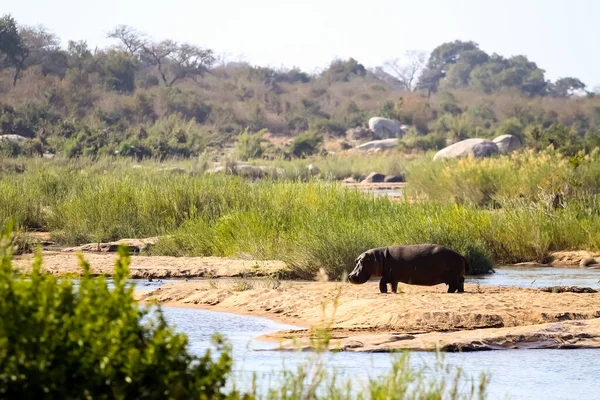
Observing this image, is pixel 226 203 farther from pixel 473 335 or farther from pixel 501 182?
pixel 473 335

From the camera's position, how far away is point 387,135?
57625mm

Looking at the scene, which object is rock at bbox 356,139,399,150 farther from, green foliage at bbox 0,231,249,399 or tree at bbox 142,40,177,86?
green foliage at bbox 0,231,249,399

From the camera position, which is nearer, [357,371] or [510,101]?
[357,371]

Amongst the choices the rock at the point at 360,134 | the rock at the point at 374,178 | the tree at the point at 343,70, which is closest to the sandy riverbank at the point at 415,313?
the rock at the point at 374,178

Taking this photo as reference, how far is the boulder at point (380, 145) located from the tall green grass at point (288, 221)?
1167 inches

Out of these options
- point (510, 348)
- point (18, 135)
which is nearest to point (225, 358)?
point (510, 348)

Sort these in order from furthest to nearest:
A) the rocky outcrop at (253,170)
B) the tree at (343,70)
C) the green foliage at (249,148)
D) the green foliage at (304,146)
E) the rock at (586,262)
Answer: the tree at (343,70) < the green foliage at (304,146) < the green foliage at (249,148) < the rocky outcrop at (253,170) < the rock at (586,262)

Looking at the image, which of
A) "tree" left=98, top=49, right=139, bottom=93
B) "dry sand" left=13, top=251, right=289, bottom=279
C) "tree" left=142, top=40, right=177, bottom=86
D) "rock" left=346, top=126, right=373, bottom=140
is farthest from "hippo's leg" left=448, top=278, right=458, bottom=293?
"tree" left=142, top=40, right=177, bottom=86

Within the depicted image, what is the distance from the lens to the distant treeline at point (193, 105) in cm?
4338

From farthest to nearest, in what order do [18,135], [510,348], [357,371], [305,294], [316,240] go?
[18,135], [316,240], [305,294], [510,348], [357,371]

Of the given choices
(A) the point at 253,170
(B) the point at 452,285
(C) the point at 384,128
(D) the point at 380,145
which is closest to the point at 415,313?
(B) the point at 452,285

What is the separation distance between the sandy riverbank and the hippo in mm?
186

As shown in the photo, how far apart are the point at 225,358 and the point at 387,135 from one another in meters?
53.1

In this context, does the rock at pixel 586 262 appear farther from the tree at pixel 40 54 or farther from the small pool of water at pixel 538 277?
the tree at pixel 40 54
